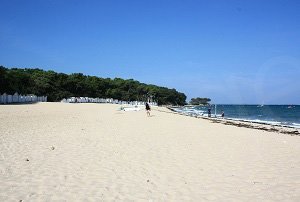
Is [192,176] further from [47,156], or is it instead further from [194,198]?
[47,156]

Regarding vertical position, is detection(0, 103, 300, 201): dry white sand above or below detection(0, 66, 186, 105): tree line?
below

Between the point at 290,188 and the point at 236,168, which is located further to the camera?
the point at 236,168

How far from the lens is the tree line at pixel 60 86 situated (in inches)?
2746

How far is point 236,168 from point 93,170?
167 inches

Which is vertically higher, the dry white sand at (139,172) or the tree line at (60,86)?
the tree line at (60,86)

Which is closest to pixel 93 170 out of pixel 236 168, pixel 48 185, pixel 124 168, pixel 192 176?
pixel 124 168

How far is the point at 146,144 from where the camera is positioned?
13.3m

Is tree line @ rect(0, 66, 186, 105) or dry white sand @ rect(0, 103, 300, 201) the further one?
tree line @ rect(0, 66, 186, 105)

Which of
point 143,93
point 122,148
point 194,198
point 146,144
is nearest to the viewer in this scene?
point 194,198

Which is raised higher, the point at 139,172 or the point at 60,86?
the point at 60,86

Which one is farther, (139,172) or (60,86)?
(60,86)

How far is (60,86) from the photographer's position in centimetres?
10419

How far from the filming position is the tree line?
69.7 m

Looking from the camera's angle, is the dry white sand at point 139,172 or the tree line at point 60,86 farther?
the tree line at point 60,86
